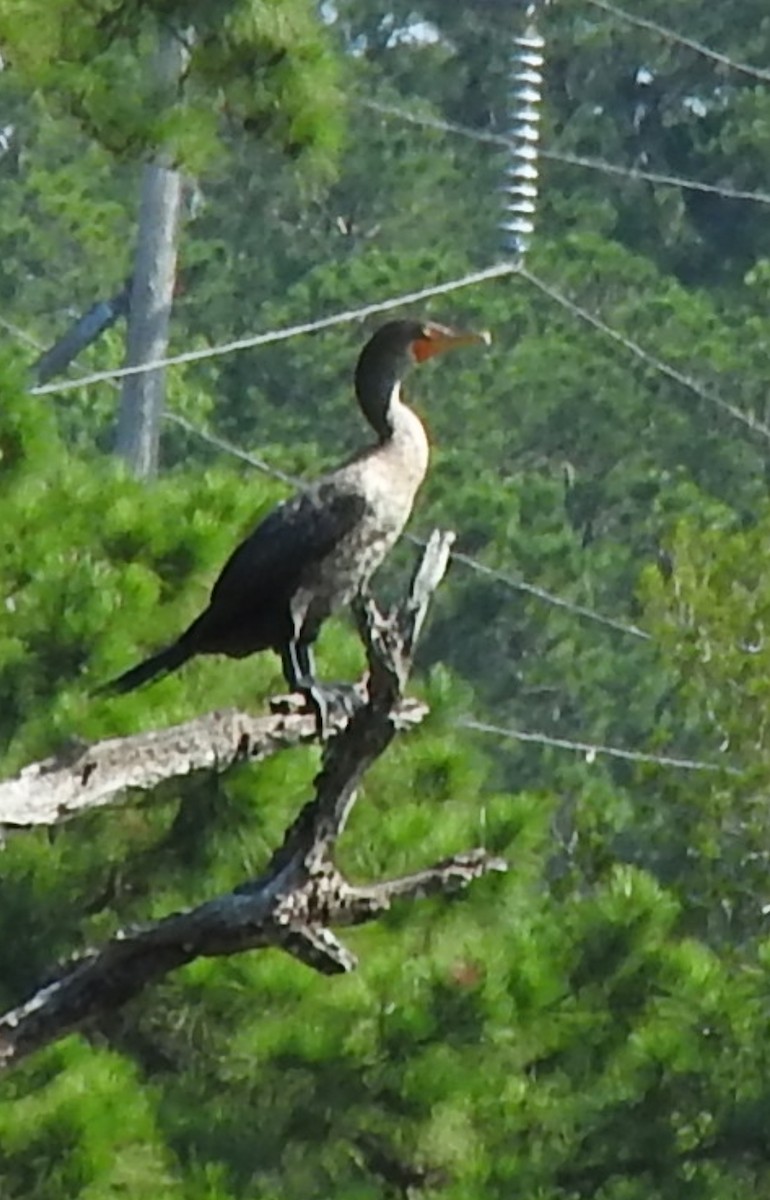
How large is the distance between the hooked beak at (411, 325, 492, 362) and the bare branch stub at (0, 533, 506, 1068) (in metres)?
0.48

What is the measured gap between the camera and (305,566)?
2.52m

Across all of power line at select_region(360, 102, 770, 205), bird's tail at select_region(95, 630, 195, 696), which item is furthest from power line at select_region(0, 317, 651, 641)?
bird's tail at select_region(95, 630, 195, 696)

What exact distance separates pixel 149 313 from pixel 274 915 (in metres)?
3.77

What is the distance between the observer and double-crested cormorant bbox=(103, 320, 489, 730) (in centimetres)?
251

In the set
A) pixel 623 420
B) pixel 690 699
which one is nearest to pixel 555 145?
pixel 623 420

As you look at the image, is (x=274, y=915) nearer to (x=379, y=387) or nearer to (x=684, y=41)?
(x=379, y=387)

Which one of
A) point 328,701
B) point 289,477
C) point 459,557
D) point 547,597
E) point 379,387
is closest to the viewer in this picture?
point 328,701

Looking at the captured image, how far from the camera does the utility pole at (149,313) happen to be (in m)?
5.76

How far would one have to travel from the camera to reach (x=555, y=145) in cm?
1132

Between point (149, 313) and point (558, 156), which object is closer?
point (149, 313)

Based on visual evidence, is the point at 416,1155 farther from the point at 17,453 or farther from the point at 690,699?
the point at 690,699

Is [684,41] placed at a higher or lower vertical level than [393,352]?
lower

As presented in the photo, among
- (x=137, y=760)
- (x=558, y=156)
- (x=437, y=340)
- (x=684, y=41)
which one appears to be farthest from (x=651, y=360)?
(x=137, y=760)

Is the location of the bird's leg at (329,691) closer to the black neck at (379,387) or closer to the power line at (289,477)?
the black neck at (379,387)
